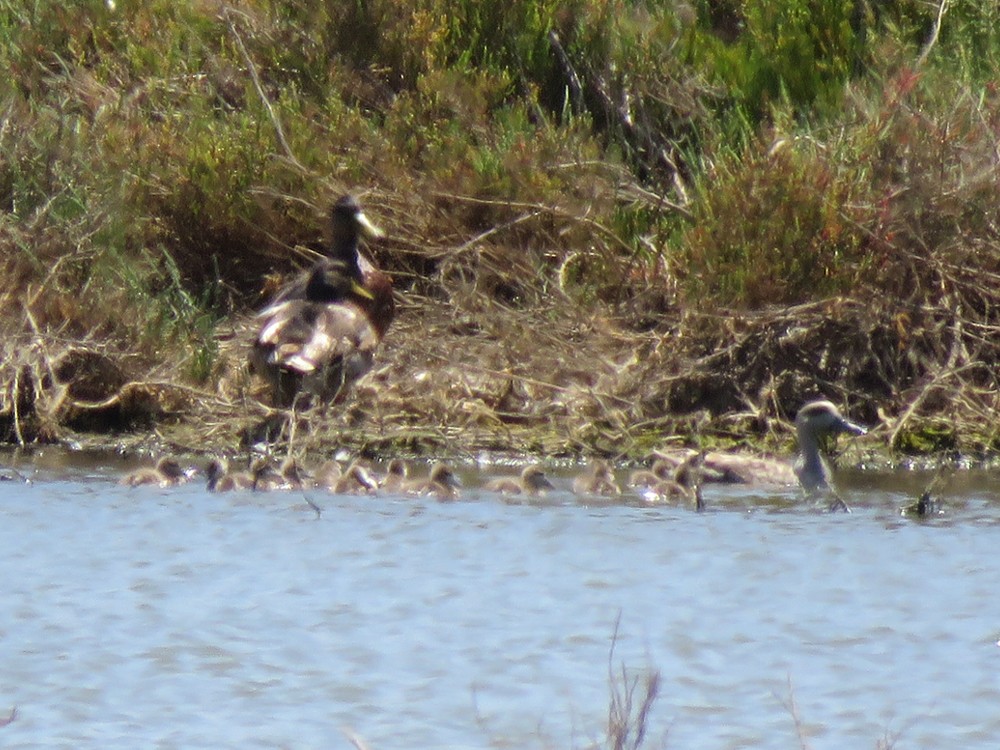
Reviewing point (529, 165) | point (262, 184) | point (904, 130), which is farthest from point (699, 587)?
point (262, 184)

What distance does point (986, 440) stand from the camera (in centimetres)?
1097

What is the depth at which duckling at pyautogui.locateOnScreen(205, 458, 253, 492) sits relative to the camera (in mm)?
9984

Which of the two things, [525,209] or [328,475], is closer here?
[328,475]

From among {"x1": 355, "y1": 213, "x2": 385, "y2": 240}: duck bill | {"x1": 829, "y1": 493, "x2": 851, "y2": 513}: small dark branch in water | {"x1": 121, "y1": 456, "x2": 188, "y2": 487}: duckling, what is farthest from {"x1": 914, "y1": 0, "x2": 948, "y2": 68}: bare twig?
{"x1": 121, "y1": 456, "x2": 188, "y2": 487}: duckling

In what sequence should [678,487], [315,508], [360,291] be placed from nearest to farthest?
[315,508]
[678,487]
[360,291]

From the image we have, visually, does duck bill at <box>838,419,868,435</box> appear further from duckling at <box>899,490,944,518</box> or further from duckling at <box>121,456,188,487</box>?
duckling at <box>121,456,188,487</box>

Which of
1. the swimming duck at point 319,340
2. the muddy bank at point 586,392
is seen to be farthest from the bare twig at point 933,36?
the swimming duck at point 319,340

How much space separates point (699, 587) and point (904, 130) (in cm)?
435

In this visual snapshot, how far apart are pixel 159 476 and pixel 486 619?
315 cm

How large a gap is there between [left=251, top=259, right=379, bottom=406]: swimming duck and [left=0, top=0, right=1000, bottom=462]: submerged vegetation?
185mm

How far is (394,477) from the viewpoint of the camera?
10.2 metres

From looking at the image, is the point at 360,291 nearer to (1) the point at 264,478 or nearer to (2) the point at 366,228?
(2) the point at 366,228

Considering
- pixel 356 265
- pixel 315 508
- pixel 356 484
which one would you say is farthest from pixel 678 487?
pixel 356 265

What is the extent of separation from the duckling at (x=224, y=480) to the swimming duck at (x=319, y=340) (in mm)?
1067
